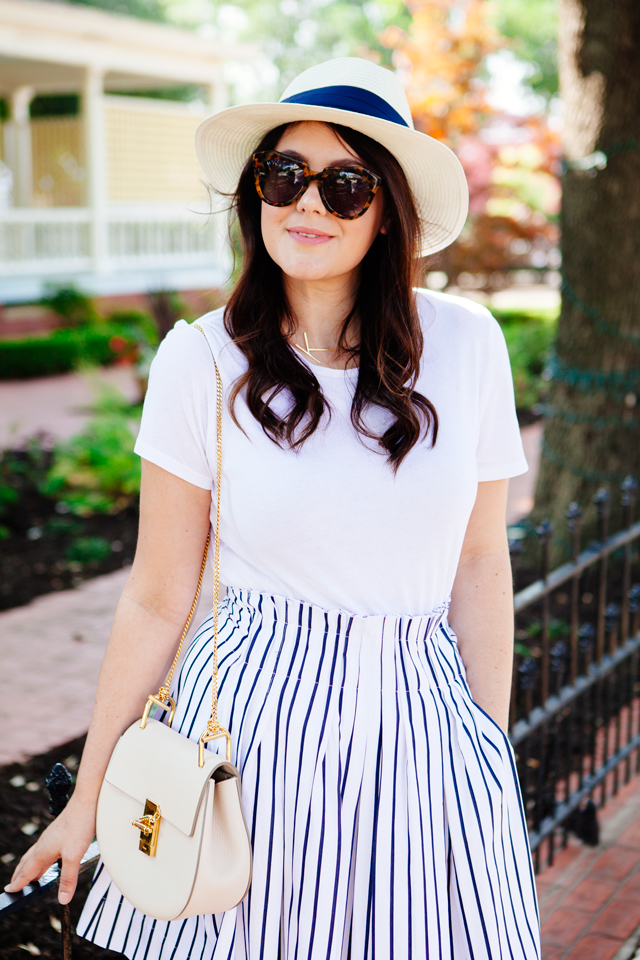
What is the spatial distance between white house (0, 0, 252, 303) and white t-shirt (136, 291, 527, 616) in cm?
1321

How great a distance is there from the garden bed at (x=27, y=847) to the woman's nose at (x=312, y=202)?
1687 mm

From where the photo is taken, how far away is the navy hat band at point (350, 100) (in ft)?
5.18

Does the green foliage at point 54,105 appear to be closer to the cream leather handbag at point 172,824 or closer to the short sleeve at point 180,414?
the short sleeve at point 180,414

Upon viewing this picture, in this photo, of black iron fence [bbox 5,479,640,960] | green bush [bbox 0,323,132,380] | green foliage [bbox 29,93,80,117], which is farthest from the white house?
black iron fence [bbox 5,479,640,960]

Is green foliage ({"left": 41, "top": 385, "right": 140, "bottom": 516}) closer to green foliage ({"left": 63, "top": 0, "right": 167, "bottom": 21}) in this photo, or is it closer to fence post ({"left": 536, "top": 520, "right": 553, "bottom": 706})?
fence post ({"left": 536, "top": 520, "right": 553, "bottom": 706})

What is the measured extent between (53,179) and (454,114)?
10.7 m

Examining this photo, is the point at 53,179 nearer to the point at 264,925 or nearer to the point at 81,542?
the point at 81,542

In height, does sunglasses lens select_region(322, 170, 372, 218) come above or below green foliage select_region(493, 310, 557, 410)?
above

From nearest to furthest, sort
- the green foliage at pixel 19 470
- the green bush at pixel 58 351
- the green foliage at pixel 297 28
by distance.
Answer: the green foliage at pixel 19 470 < the green bush at pixel 58 351 < the green foliage at pixel 297 28

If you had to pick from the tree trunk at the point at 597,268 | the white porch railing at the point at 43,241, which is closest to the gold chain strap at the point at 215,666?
the tree trunk at the point at 597,268

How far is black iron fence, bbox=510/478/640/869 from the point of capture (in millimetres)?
2846

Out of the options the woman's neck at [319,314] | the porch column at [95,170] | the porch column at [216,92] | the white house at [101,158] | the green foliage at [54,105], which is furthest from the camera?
the green foliage at [54,105]

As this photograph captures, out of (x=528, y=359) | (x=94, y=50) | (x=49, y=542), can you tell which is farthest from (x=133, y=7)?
(x=49, y=542)

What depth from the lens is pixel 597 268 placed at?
4516 millimetres
